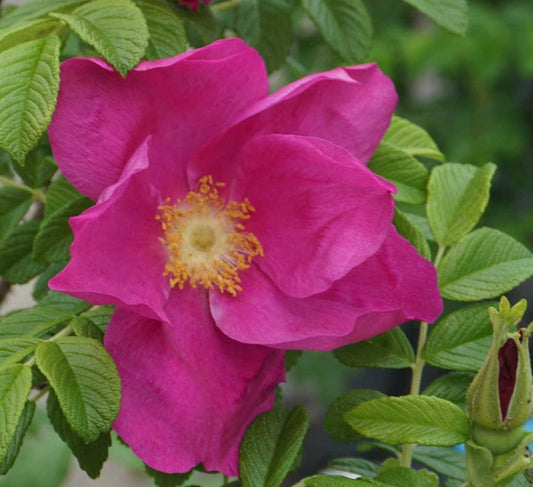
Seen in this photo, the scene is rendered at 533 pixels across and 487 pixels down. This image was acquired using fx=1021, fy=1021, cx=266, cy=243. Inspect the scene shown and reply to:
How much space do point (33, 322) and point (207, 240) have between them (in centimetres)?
13

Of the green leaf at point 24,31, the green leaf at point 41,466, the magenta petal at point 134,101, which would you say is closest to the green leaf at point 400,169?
the magenta petal at point 134,101

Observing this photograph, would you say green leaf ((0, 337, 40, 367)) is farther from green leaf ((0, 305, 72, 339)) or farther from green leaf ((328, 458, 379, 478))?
green leaf ((328, 458, 379, 478))

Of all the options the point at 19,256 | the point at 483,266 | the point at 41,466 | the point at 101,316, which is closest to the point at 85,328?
the point at 101,316

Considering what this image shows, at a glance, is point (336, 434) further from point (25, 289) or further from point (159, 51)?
point (25, 289)

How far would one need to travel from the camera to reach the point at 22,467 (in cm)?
126

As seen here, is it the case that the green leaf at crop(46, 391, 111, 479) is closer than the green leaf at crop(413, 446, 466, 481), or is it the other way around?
the green leaf at crop(46, 391, 111, 479)

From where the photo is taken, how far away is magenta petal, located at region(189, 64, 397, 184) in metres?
0.58

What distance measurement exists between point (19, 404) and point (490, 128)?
238cm

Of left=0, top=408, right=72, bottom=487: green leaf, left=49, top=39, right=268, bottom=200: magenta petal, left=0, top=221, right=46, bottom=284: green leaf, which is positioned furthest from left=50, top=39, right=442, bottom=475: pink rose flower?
left=0, top=408, right=72, bottom=487: green leaf

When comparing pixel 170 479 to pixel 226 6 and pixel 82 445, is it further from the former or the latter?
pixel 226 6

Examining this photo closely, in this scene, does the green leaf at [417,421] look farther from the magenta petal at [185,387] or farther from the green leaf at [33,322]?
the green leaf at [33,322]

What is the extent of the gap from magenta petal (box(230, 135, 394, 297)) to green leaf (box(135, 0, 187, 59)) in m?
0.07

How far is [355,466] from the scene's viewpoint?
0.66 m

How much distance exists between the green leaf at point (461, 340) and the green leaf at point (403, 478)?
76 mm
